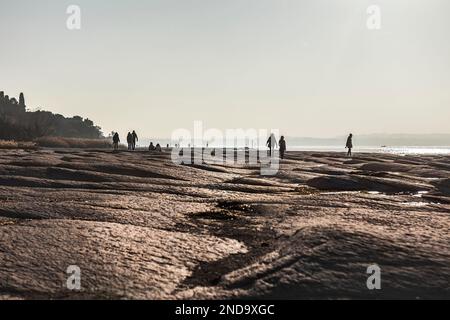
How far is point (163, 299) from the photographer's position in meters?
4.07

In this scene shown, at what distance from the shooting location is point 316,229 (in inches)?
241

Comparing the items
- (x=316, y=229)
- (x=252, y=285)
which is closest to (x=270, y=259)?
(x=252, y=285)

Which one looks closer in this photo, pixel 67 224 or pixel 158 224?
pixel 67 224

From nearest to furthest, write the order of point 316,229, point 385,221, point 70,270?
1. point 70,270
2. point 316,229
3. point 385,221

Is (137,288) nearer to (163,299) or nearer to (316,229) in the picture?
Result: (163,299)

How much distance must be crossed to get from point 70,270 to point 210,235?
2686 millimetres

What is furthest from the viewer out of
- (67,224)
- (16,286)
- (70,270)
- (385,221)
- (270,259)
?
(385,221)

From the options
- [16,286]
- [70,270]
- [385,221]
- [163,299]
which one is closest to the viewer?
[163,299]

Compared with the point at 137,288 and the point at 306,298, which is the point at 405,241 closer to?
the point at 306,298

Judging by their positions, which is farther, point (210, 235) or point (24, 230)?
point (210, 235)

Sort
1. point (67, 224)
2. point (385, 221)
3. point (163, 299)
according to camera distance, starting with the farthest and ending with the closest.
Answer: point (385, 221)
point (67, 224)
point (163, 299)

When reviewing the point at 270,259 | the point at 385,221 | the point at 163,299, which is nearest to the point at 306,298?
the point at 270,259

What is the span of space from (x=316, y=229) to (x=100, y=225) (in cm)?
351

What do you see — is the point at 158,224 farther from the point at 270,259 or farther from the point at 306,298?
the point at 306,298
